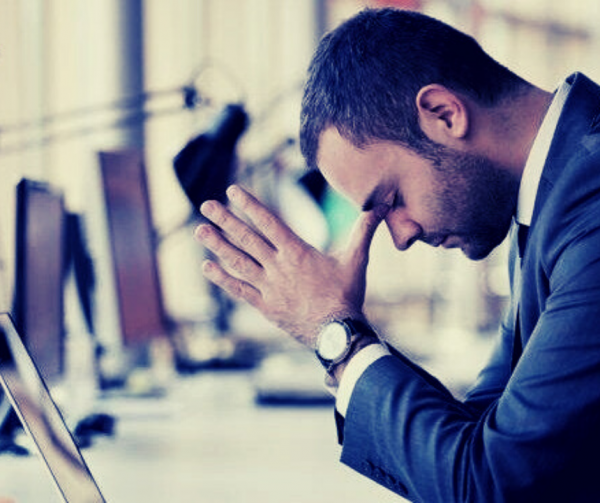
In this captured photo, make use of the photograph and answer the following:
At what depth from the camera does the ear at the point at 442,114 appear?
1321mm

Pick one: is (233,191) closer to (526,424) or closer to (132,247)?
(526,424)

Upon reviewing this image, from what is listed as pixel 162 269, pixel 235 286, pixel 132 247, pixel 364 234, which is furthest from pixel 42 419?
pixel 162 269

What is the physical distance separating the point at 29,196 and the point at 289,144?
145cm

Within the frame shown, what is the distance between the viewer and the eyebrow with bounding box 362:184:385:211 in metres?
1.40

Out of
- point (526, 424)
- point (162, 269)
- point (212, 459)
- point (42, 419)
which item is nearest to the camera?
point (526, 424)

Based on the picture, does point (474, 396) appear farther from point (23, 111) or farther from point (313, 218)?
point (23, 111)

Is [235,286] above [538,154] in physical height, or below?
below

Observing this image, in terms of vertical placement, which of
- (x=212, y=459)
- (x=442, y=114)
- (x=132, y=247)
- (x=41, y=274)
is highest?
(x=442, y=114)

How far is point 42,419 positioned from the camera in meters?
1.19

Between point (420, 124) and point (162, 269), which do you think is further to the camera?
point (162, 269)

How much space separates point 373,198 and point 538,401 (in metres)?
0.43

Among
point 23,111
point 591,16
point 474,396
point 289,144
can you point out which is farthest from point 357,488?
point 591,16

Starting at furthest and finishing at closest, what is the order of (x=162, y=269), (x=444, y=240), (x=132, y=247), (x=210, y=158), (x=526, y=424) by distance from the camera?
1. (x=162, y=269)
2. (x=132, y=247)
3. (x=210, y=158)
4. (x=444, y=240)
5. (x=526, y=424)

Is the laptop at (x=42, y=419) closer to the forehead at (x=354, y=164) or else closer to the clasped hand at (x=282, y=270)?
the clasped hand at (x=282, y=270)
